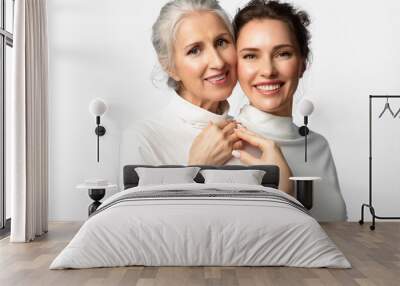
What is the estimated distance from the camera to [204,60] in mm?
7793

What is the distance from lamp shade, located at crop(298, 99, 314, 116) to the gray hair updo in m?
1.29

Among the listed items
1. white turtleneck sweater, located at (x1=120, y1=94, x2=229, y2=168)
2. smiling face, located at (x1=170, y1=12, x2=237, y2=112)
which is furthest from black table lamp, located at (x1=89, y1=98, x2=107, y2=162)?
smiling face, located at (x1=170, y1=12, x2=237, y2=112)

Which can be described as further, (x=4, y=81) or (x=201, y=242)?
(x=4, y=81)

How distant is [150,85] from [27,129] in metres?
2.01

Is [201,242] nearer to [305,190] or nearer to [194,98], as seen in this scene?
[305,190]

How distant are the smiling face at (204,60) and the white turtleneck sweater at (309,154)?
43cm

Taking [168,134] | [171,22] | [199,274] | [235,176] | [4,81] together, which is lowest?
Answer: [199,274]

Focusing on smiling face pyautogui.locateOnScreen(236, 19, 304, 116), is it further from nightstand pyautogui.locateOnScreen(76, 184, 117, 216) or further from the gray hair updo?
nightstand pyautogui.locateOnScreen(76, 184, 117, 216)

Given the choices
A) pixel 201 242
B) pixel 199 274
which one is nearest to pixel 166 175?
pixel 201 242

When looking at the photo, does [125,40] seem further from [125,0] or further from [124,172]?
[124,172]

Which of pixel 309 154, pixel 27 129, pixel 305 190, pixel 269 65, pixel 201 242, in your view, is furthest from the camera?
pixel 309 154

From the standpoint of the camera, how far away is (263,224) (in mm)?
4953

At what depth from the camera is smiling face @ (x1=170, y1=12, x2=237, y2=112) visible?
25.6 feet

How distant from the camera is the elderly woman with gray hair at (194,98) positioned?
7809 mm
